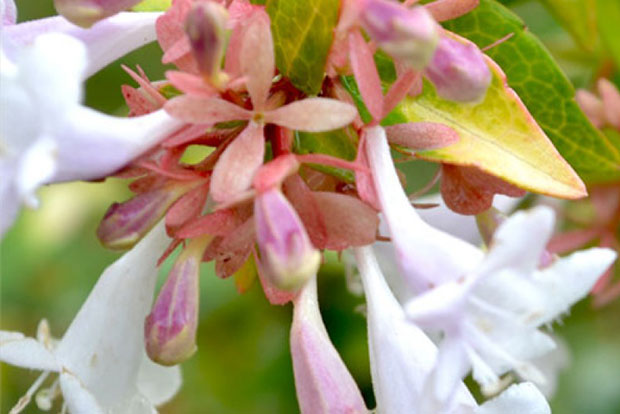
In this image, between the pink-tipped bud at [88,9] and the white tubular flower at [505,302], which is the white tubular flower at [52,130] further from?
the white tubular flower at [505,302]

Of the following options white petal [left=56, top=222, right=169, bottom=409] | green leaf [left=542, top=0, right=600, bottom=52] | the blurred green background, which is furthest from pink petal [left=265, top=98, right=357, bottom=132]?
the blurred green background

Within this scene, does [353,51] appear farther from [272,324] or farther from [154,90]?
[272,324]

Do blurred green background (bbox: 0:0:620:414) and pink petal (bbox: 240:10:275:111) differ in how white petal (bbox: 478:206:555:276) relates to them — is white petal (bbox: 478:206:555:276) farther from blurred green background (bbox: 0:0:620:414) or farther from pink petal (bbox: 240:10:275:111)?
blurred green background (bbox: 0:0:620:414)

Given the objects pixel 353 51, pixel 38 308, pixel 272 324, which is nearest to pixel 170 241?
pixel 353 51

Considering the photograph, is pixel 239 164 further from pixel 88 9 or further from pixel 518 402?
pixel 518 402

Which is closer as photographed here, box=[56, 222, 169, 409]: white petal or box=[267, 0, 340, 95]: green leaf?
box=[267, 0, 340, 95]: green leaf

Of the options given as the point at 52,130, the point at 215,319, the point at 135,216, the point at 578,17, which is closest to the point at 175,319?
the point at 135,216
